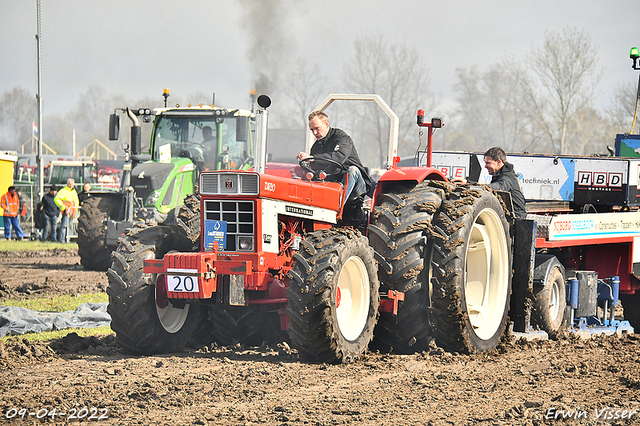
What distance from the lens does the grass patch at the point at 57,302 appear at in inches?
408

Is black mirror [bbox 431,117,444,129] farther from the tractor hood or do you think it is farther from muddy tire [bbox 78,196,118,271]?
muddy tire [bbox 78,196,118,271]

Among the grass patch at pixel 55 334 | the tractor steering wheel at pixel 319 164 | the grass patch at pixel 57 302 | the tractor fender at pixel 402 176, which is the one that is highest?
the tractor steering wheel at pixel 319 164

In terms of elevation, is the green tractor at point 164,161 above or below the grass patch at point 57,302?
above

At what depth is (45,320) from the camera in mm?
8836

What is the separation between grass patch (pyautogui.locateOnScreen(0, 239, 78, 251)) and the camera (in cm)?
1975

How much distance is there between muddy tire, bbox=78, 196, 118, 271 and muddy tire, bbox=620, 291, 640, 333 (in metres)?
9.32

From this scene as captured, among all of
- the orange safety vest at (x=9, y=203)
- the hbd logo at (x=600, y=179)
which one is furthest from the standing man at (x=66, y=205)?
the hbd logo at (x=600, y=179)

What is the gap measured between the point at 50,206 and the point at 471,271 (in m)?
16.8

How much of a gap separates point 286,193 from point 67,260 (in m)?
12.1

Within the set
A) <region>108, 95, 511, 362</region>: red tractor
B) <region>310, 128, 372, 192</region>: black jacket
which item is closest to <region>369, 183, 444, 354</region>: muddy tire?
<region>108, 95, 511, 362</region>: red tractor

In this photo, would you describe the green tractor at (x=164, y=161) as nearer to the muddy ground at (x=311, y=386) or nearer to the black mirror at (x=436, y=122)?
the black mirror at (x=436, y=122)

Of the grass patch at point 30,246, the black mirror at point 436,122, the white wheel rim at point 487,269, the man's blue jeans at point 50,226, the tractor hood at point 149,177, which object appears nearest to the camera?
the white wheel rim at point 487,269

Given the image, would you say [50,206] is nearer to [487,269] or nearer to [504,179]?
[504,179]

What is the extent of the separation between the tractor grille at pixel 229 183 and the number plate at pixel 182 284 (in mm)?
783
